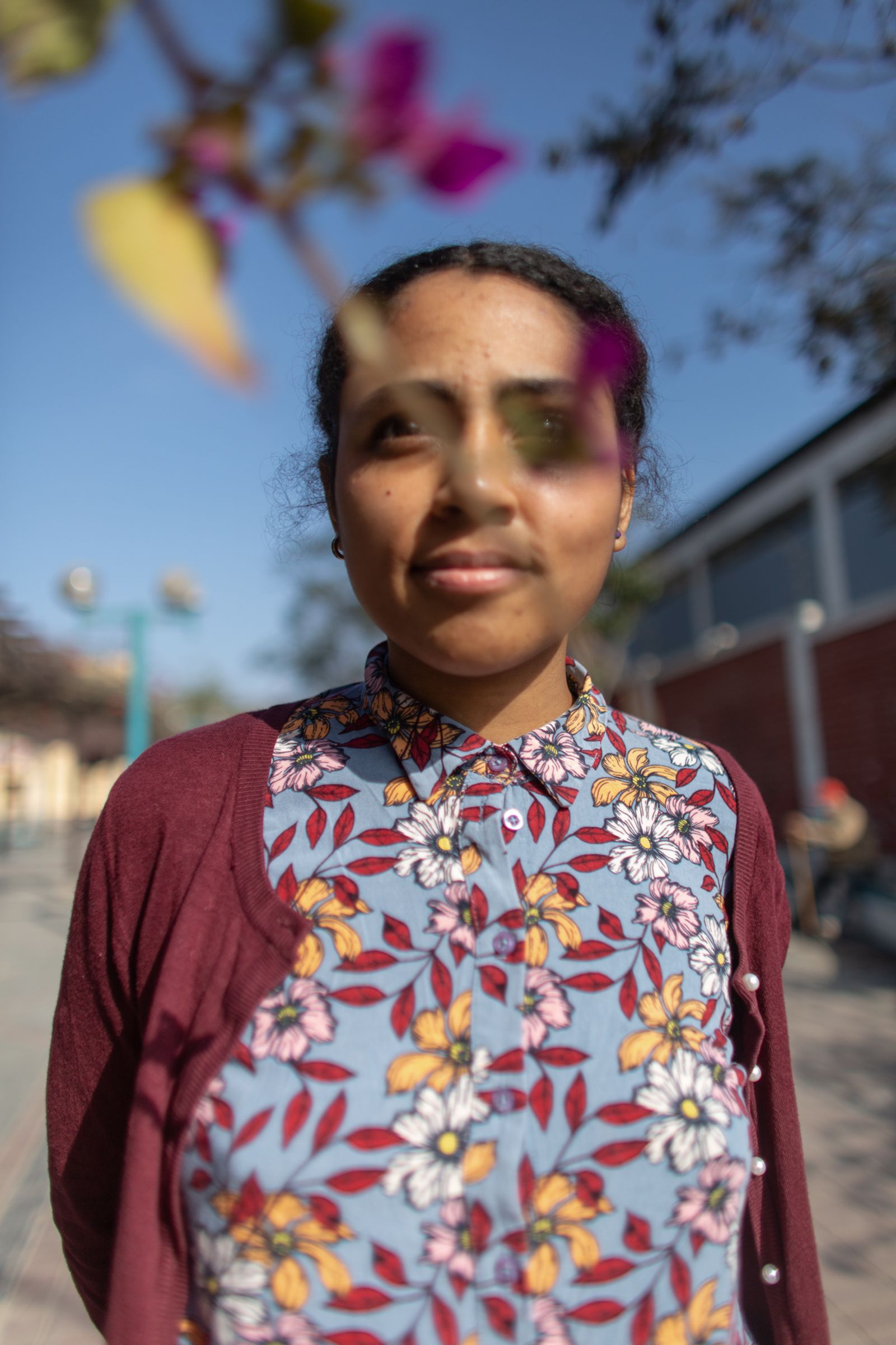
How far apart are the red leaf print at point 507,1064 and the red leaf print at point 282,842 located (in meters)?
0.30

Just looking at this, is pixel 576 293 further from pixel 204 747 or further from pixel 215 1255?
pixel 215 1255

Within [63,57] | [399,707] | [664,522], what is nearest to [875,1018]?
[664,522]

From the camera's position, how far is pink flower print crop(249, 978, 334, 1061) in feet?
2.90

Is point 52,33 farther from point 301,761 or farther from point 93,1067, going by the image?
point 93,1067

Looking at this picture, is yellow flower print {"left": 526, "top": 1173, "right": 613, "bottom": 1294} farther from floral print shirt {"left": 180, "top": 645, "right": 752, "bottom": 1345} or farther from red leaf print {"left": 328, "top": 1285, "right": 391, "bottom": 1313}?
red leaf print {"left": 328, "top": 1285, "right": 391, "bottom": 1313}

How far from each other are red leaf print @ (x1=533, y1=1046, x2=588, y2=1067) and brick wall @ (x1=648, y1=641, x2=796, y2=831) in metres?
10.1

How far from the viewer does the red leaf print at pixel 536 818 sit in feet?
3.41

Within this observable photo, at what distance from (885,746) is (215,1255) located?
8738 mm

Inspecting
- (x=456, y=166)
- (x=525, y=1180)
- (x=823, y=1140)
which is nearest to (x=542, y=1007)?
(x=525, y=1180)

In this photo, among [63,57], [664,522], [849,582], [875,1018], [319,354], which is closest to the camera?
[63,57]

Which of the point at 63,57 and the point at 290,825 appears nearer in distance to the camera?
the point at 63,57

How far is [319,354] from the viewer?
1302mm

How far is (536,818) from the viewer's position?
41.3 inches

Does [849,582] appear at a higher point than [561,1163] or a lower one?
higher
